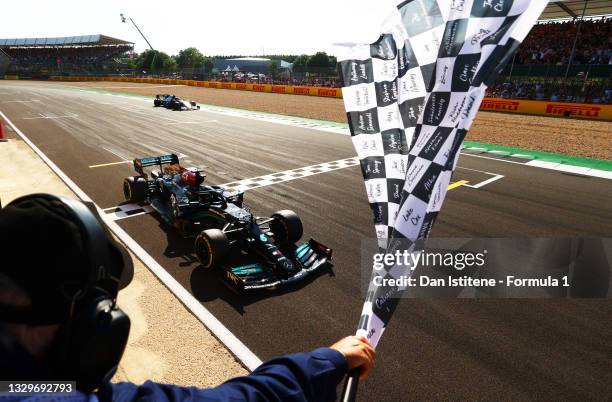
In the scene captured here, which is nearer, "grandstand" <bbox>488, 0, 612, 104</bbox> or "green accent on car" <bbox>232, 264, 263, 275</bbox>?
"green accent on car" <bbox>232, 264, 263, 275</bbox>

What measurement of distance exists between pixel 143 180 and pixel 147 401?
6.97 meters

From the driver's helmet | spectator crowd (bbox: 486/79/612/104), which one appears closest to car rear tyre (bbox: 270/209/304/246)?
the driver's helmet

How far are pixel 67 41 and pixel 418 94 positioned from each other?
10361cm

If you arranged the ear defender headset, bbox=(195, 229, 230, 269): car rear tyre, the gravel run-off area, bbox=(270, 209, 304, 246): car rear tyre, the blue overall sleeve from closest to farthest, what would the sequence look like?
1. the ear defender headset
2. the blue overall sleeve
3. bbox=(195, 229, 230, 269): car rear tyre
4. bbox=(270, 209, 304, 246): car rear tyre
5. the gravel run-off area

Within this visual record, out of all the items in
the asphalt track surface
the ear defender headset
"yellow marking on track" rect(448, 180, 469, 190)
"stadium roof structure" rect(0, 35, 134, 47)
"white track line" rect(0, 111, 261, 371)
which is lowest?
"white track line" rect(0, 111, 261, 371)

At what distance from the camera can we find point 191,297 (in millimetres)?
4512

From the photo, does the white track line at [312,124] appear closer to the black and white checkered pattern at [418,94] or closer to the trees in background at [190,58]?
the black and white checkered pattern at [418,94]

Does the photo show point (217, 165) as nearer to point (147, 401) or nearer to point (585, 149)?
point (147, 401)

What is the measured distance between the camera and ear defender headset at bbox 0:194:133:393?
1101mm

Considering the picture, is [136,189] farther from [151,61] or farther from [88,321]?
[151,61]

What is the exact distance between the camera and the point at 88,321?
1188 millimetres

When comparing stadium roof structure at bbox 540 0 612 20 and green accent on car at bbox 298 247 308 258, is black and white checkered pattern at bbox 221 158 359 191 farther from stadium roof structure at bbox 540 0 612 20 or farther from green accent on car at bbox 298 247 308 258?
stadium roof structure at bbox 540 0 612 20

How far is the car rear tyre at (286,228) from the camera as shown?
550 centimetres

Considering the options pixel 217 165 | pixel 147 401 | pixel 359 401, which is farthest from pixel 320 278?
pixel 217 165
